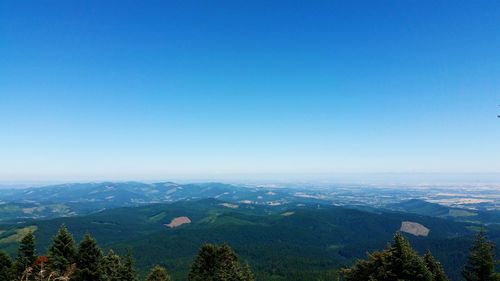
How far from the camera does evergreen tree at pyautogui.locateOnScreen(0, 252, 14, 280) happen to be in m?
52.4

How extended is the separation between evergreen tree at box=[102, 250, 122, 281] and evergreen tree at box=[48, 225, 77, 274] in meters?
4.45

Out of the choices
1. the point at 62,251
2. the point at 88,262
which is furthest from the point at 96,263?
the point at 62,251

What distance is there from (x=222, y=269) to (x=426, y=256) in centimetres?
2546

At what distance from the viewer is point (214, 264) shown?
164 feet

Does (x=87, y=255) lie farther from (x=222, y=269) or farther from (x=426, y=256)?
(x=426, y=256)

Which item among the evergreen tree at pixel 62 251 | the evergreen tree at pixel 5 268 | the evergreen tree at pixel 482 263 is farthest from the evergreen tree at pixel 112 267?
the evergreen tree at pixel 482 263

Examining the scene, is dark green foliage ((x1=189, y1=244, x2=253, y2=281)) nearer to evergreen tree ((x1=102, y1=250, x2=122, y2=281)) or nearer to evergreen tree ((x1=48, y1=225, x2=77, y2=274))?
evergreen tree ((x1=102, y1=250, x2=122, y2=281))

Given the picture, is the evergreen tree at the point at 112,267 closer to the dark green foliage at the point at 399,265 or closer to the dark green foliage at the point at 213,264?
the dark green foliage at the point at 213,264

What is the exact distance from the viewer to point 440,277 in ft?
108

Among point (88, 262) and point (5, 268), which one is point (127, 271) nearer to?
point (88, 262)

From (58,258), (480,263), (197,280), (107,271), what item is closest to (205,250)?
(197,280)

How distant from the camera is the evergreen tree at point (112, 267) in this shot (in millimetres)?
49234

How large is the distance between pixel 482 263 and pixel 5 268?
63809 millimetres

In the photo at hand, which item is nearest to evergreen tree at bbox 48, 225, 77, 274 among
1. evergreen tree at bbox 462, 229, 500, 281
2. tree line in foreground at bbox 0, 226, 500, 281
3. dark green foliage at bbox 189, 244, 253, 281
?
tree line in foreground at bbox 0, 226, 500, 281
